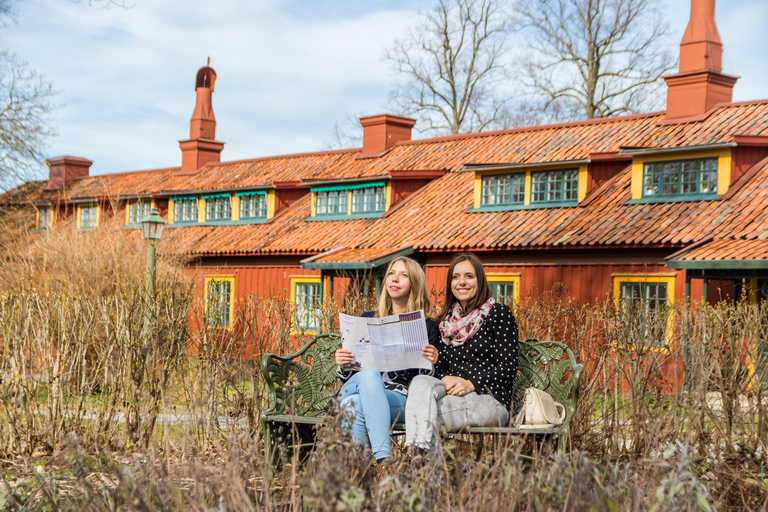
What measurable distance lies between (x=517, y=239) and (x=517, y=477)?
13.0 meters

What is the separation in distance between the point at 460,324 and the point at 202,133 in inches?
1002

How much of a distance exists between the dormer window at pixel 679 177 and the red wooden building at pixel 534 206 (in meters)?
0.02

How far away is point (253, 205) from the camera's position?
77.8ft

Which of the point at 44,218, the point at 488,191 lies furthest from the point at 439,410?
the point at 44,218

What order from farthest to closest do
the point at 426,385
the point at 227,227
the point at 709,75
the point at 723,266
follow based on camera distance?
the point at 227,227
the point at 709,75
the point at 723,266
the point at 426,385

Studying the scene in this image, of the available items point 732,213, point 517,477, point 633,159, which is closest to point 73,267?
point 633,159

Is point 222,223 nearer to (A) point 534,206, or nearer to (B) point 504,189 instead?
(B) point 504,189

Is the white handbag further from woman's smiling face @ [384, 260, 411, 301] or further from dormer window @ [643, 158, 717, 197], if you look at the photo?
dormer window @ [643, 158, 717, 197]

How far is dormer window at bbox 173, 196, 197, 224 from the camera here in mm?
25516

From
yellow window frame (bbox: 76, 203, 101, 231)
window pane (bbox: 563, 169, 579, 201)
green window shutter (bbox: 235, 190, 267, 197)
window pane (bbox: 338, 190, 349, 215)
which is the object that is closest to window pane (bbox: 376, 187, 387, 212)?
window pane (bbox: 338, 190, 349, 215)

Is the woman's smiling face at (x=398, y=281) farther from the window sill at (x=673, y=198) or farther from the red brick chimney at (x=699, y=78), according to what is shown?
the red brick chimney at (x=699, y=78)

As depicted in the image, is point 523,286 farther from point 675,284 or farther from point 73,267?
point 73,267

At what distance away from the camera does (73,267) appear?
47.3 feet

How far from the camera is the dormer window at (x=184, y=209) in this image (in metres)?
25.5
